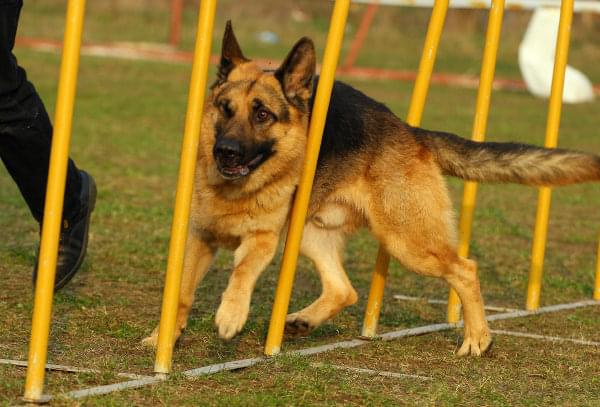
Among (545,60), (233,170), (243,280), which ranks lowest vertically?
(243,280)

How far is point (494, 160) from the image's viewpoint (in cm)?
514

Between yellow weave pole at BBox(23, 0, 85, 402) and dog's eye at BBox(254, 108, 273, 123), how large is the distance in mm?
1255

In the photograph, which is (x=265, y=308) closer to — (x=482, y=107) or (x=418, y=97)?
(x=418, y=97)

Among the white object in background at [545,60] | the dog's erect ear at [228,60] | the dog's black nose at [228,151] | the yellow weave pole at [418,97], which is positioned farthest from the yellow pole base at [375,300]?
the white object in background at [545,60]

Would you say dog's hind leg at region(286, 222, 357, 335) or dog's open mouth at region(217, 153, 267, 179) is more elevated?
dog's open mouth at region(217, 153, 267, 179)

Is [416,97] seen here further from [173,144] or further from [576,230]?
[173,144]

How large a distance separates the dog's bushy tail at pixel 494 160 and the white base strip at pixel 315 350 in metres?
0.86

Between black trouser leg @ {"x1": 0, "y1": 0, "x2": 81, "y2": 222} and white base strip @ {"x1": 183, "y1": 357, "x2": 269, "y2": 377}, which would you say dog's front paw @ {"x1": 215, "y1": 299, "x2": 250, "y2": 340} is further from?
black trouser leg @ {"x1": 0, "y1": 0, "x2": 81, "y2": 222}

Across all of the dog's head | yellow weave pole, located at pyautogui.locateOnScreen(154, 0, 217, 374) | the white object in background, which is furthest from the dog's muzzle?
the white object in background

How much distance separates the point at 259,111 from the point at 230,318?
970 millimetres

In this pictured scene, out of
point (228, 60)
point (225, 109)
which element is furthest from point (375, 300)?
point (228, 60)

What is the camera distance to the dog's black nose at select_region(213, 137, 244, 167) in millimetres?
4434

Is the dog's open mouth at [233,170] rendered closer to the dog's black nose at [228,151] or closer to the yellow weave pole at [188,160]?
the dog's black nose at [228,151]

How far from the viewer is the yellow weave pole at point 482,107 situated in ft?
17.9
